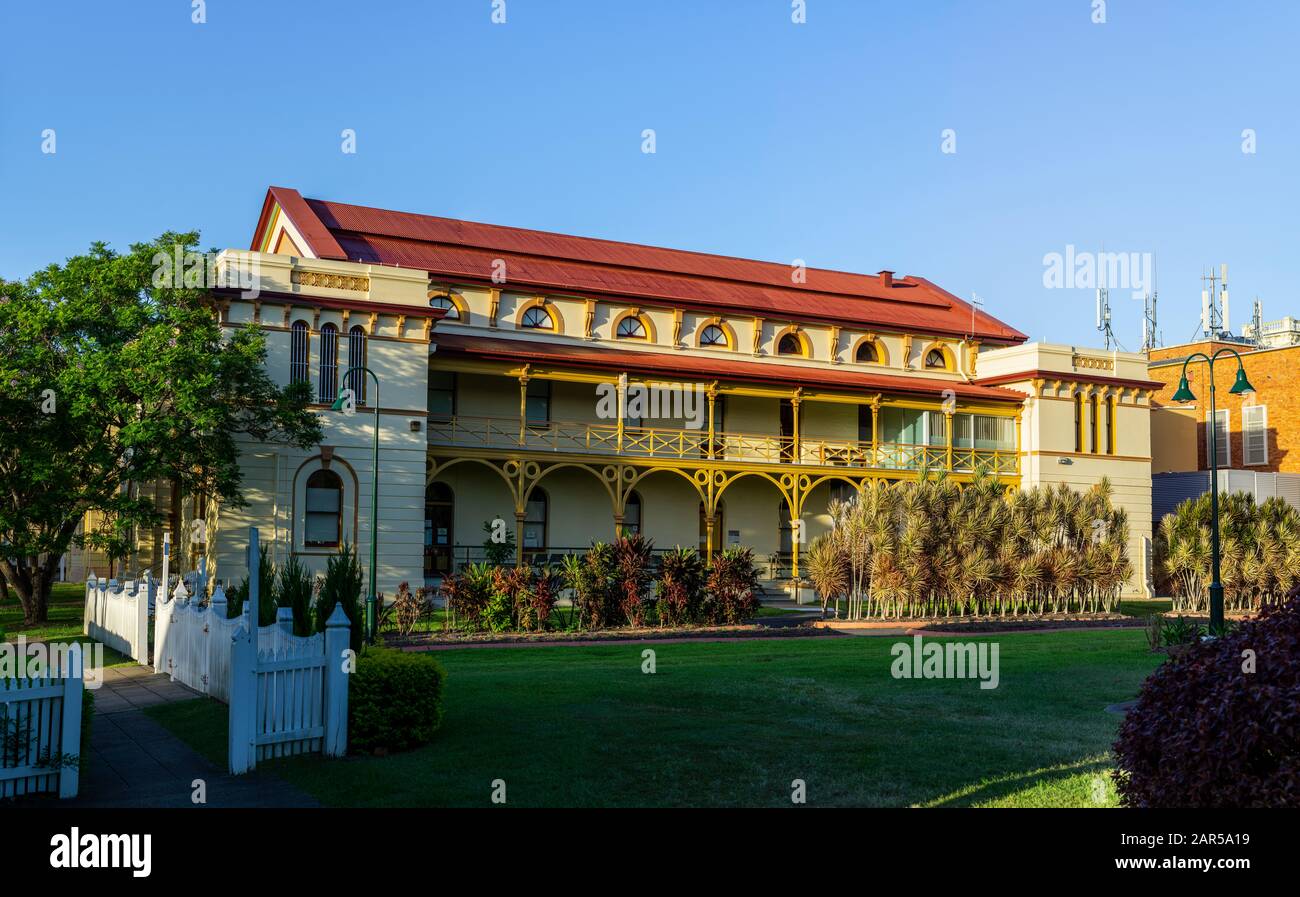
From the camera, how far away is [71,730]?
346 inches

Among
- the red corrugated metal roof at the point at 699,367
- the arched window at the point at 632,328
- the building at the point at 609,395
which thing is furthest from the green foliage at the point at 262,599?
the arched window at the point at 632,328

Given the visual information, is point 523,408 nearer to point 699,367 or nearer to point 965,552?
point 699,367

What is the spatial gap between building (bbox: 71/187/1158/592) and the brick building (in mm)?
6132

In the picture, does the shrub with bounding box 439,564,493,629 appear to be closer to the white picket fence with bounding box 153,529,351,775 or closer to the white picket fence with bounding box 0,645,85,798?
the white picket fence with bounding box 153,529,351,775

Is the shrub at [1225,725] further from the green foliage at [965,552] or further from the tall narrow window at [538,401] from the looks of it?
the tall narrow window at [538,401]

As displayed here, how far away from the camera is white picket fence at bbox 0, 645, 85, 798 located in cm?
854

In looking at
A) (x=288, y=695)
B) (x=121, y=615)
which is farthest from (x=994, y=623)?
Result: (x=288, y=695)

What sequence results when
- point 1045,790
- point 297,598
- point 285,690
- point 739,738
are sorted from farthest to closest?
point 297,598, point 739,738, point 285,690, point 1045,790

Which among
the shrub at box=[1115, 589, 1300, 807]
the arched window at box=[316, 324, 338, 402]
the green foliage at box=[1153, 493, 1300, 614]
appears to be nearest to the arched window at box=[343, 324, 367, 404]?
the arched window at box=[316, 324, 338, 402]

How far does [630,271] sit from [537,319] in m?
4.49

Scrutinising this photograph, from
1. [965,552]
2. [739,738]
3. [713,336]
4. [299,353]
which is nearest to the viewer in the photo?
[739,738]
